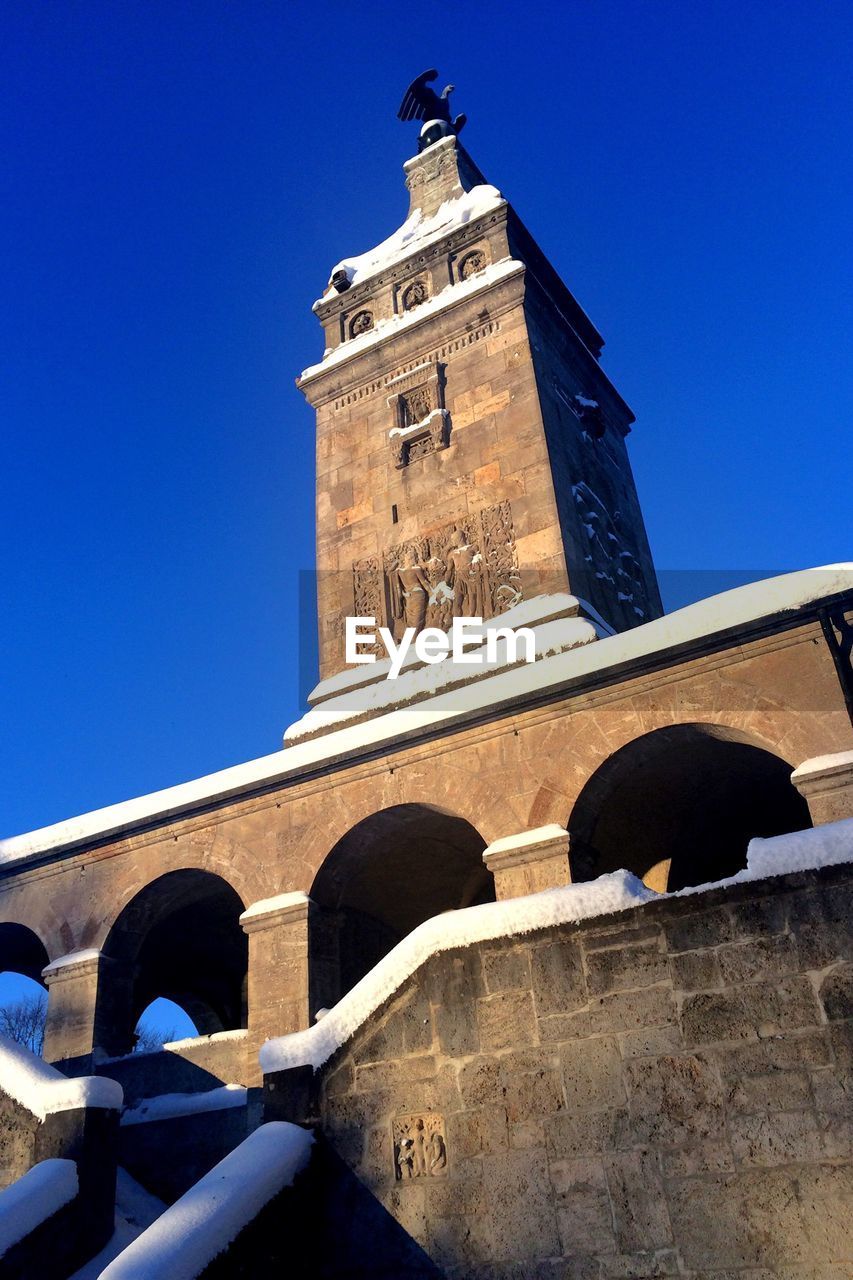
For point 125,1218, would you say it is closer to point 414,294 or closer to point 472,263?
point 414,294

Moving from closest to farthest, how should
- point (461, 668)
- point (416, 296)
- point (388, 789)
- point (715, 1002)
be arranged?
1. point (715, 1002)
2. point (388, 789)
3. point (461, 668)
4. point (416, 296)

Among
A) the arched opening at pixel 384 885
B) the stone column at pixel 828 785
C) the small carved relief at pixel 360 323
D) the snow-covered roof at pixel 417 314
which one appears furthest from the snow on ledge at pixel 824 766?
the small carved relief at pixel 360 323

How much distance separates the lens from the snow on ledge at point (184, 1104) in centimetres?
1088

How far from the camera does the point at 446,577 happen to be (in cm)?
1559

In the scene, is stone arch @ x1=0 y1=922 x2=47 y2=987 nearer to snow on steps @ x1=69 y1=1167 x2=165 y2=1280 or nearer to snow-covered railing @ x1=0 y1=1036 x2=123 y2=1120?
snow on steps @ x1=69 y1=1167 x2=165 y2=1280

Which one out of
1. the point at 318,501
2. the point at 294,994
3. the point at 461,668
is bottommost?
Answer: the point at 294,994

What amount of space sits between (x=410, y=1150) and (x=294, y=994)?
5335 millimetres

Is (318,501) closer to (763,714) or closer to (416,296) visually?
(416,296)

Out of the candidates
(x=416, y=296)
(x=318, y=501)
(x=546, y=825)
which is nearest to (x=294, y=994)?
(x=546, y=825)

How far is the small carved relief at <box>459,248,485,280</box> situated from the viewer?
1861 centimetres

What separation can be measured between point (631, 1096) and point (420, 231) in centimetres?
1753

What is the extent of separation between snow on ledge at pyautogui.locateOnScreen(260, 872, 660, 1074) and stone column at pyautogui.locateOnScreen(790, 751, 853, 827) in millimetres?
3849

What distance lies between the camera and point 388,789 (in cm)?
1210

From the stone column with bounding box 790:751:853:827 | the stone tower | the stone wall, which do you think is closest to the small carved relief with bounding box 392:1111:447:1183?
the stone wall
